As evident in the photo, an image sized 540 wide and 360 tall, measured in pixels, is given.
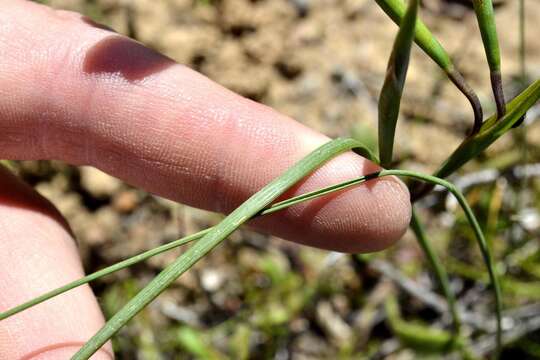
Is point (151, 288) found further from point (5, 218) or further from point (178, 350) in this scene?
point (178, 350)

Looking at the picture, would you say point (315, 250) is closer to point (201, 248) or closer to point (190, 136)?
point (190, 136)

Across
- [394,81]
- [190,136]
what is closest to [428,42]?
[394,81]

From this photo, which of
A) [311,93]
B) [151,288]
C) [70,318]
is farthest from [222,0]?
[151,288]

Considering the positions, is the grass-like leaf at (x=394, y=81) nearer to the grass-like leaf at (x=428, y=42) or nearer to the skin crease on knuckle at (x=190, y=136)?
the grass-like leaf at (x=428, y=42)

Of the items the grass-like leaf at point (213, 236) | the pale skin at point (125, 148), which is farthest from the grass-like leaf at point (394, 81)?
the pale skin at point (125, 148)

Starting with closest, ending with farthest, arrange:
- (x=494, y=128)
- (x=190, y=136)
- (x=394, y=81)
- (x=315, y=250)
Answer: (x=394, y=81) < (x=494, y=128) < (x=190, y=136) < (x=315, y=250)

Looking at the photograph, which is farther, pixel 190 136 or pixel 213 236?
pixel 190 136

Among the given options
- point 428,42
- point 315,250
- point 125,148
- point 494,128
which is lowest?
point 315,250
